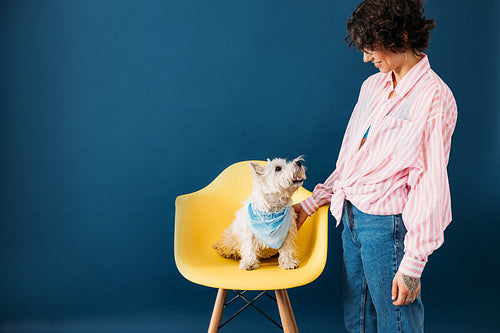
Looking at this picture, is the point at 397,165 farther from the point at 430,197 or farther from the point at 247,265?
the point at 247,265

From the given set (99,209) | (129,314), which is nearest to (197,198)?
(99,209)

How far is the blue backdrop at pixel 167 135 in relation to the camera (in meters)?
2.38

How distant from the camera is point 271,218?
1.81 metres

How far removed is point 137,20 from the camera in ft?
7.82

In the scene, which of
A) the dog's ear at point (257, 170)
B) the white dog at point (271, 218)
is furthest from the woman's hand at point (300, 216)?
the dog's ear at point (257, 170)

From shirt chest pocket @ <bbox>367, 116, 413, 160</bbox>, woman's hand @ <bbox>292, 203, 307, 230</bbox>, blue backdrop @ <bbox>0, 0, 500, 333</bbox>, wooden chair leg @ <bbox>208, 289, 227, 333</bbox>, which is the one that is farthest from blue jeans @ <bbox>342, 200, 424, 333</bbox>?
blue backdrop @ <bbox>0, 0, 500, 333</bbox>

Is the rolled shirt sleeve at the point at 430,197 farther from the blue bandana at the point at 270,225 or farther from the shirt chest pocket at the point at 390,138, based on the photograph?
the blue bandana at the point at 270,225

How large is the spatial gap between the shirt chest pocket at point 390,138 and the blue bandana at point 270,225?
1.71 feet

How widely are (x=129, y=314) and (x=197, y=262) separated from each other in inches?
39.2

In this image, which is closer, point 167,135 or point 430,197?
point 430,197

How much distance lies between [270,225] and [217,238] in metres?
0.36

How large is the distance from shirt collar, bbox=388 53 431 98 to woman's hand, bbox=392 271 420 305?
58 cm

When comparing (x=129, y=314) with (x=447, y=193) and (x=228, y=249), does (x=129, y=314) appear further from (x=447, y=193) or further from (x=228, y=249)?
(x=447, y=193)

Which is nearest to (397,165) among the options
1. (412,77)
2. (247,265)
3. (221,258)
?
(412,77)
